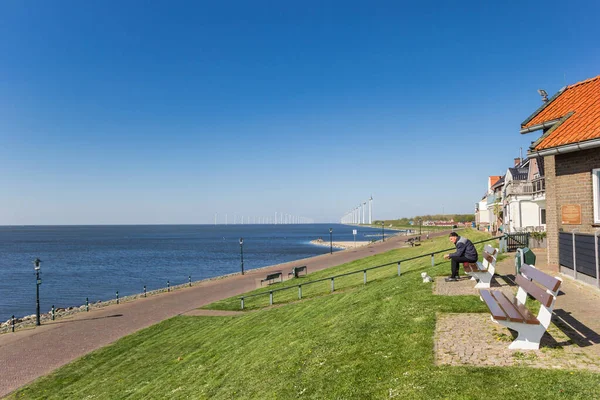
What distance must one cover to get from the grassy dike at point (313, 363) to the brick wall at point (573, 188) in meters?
4.54

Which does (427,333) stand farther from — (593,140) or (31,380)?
(31,380)

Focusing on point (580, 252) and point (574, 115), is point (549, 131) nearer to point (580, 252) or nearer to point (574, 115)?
point (574, 115)

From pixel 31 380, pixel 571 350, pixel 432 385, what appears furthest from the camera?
pixel 31 380

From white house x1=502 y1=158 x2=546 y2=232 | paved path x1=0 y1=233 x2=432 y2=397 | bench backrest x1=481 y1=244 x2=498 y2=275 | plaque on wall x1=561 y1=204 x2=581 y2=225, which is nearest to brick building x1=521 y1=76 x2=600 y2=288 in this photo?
plaque on wall x1=561 y1=204 x2=581 y2=225

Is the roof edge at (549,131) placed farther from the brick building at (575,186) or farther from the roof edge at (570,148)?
the roof edge at (570,148)

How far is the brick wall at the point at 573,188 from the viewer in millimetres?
12898

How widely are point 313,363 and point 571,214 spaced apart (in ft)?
34.2

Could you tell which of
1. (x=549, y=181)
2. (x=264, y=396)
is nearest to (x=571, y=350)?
(x=264, y=396)

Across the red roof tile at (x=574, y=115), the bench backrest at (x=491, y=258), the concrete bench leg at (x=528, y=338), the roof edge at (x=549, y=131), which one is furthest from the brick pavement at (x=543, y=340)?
the roof edge at (x=549, y=131)

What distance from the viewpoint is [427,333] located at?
8711mm

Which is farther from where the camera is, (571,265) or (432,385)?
(571,265)

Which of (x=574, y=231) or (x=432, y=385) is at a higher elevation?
(x=574, y=231)

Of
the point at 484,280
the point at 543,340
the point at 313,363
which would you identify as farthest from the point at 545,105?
the point at 313,363

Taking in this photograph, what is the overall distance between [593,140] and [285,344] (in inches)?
430
